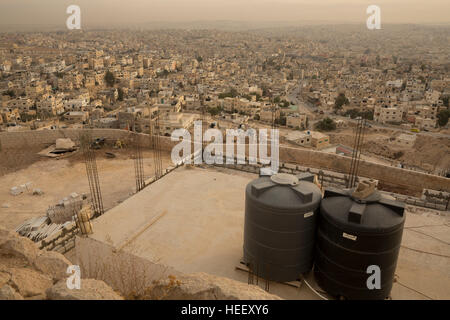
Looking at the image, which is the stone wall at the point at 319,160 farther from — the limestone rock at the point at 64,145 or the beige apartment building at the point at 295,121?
the beige apartment building at the point at 295,121

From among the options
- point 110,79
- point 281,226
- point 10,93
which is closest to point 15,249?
point 281,226

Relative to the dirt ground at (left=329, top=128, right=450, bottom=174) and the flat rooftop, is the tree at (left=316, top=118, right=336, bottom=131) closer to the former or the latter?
the dirt ground at (left=329, top=128, right=450, bottom=174)

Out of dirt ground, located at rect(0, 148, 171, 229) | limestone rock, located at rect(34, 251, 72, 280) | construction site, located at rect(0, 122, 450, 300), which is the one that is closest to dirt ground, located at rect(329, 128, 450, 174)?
construction site, located at rect(0, 122, 450, 300)

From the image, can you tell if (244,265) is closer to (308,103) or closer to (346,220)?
(346,220)

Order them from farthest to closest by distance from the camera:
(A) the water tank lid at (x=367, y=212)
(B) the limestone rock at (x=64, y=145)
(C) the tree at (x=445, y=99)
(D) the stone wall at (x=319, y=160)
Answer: (C) the tree at (x=445, y=99)
(B) the limestone rock at (x=64, y=145)
(D) the stone wall at (x=319, y=160)
(A) the water tank lid at (x=367, y=212)

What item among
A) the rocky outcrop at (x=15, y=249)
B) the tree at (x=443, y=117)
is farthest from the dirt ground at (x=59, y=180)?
the tree at (x=443, y=117)
